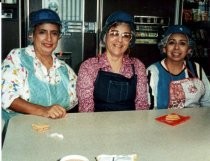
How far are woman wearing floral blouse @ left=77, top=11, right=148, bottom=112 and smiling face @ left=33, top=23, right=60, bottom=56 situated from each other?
0.27m

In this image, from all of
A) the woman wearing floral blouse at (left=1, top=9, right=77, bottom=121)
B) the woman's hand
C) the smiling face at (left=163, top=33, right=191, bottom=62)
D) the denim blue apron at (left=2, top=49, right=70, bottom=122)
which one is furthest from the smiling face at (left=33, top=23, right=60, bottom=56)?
the smiling face at (left=163, top=33, right=191, bottom=62)

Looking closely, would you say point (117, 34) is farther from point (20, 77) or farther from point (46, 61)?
point (20, 77)

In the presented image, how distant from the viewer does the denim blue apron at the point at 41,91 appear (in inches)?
84.8

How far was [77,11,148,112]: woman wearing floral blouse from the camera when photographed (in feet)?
7.48

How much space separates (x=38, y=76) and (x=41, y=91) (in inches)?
4.2

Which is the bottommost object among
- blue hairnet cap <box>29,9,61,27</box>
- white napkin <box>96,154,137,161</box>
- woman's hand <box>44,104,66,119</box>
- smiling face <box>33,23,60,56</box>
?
white napkin <box>96,154,137,161</box>

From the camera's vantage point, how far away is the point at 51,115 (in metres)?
1.83

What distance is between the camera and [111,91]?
230 centimetres

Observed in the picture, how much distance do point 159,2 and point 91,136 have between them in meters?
2.60

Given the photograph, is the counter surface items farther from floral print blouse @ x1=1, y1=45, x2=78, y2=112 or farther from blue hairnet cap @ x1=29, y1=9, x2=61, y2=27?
blue hairnet cap @ x1=29, y1=9, x2=61, y2=27

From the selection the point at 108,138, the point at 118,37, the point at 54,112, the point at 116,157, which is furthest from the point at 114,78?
the point at 116,157

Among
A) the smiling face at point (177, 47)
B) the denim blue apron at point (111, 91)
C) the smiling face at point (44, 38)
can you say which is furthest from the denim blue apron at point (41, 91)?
the smiling face at point (177, 47)

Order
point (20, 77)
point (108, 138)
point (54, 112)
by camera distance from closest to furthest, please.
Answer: point (108, 138) < point (54, 112) < point (20, 77)

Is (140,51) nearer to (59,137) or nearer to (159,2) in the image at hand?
(159,2)
